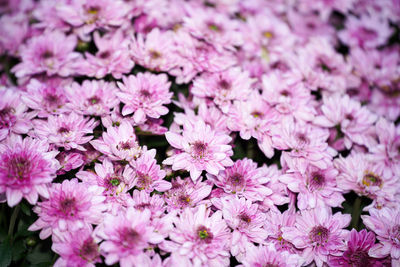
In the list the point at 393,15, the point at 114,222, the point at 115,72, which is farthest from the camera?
the point at 393,15

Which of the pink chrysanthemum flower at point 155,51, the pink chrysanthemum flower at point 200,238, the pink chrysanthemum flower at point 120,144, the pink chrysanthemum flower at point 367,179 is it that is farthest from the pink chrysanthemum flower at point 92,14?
the pink chrysanthemum flower at point 367,179

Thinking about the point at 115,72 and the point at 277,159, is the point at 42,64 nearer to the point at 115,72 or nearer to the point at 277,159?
the point at 115,72

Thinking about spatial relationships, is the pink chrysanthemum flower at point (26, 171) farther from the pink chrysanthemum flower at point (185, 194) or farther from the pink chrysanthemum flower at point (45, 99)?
the pink chrysanthemum flower at point (185, 194)

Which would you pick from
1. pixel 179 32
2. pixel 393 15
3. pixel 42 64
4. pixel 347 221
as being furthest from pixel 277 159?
pixel 393 15

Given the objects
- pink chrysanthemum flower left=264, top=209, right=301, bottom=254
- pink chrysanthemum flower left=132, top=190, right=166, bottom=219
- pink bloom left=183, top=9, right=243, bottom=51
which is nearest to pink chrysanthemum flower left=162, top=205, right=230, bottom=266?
pink chrysanthemum flower left=132, top=190, right=166, bottom=219

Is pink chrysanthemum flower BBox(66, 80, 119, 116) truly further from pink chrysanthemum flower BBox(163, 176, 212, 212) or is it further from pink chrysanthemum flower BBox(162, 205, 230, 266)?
pink chrysanthemum flower BBox(162, 205, 230, 266)

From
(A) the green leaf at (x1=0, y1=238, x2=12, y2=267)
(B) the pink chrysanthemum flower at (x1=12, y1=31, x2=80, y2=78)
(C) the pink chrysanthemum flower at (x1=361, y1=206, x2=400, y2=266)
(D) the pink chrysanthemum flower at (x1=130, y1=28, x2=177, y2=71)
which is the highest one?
(D) the pink chrysanthemum flower at (x1=130, y1=28, x2=177, y2=71)

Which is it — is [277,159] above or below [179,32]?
below
